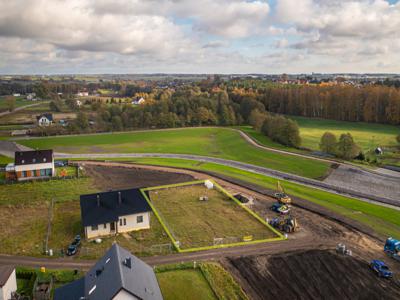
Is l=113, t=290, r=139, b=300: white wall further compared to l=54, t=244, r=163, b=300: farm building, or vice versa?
l=54, t=244, r=163, b=300: farm building

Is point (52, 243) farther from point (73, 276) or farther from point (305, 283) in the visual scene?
point (305, 283)

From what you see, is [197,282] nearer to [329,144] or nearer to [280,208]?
[280,208]

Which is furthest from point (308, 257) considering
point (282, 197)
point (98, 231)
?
point (98, 231)

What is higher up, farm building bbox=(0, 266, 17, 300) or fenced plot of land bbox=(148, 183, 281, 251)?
farm building bbox=(0, 266, 17, 300)

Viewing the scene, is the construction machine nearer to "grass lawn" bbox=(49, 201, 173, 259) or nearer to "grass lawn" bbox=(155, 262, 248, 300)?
"grass lawn" bbox=(155, 262, 248, 300)

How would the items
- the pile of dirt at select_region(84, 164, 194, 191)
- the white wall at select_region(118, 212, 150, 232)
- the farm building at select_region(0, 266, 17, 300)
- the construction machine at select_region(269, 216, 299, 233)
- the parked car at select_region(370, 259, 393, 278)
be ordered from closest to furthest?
the farm building at select_region(0, 266, 17, 300), the parked car at select_region(370, 259, 393, 278), the construction machine at select_region(269, 216, 299, 233), the white wall at select_region(118, 212, 150, 232), the pile of dirt at select_region(84, 164, 194, 191)

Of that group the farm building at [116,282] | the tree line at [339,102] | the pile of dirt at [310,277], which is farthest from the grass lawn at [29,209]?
the tree line at [339,102]

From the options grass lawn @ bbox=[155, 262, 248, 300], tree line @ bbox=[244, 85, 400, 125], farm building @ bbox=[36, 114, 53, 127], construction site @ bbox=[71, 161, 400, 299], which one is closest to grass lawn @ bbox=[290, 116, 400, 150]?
tree line @ bbox=[244, 85, 400, 125]
